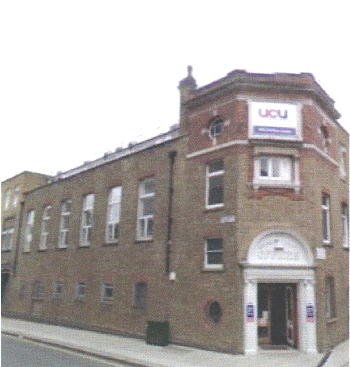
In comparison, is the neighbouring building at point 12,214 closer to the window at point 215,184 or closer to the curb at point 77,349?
the curb at point 77,349

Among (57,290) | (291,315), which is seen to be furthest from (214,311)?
(57,290)

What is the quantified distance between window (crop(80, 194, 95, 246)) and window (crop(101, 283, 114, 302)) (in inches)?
121

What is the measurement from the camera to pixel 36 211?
27875mm

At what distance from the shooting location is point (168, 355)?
1379 centimetres

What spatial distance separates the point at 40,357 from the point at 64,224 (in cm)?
1247

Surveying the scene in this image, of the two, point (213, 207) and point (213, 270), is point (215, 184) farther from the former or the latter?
point (213, 270)

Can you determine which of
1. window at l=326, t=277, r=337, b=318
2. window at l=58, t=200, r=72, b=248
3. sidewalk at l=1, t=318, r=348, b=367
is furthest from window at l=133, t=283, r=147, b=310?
window at l=326, t=277, r=337, b=318

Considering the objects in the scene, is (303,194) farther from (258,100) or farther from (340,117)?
(340,117)

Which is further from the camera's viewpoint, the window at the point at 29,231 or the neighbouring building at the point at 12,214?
the neighbouring building at the point at 12,214

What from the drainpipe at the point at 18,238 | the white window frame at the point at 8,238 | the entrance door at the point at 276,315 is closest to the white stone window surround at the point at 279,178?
the entrance door at the point at 276,315

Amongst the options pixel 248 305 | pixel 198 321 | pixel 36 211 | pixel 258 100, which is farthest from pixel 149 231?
pixel 36 211

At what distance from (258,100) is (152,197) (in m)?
6.70

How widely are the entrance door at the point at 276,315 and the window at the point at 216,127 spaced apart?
6229mm

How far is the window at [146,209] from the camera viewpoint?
18822 mm
